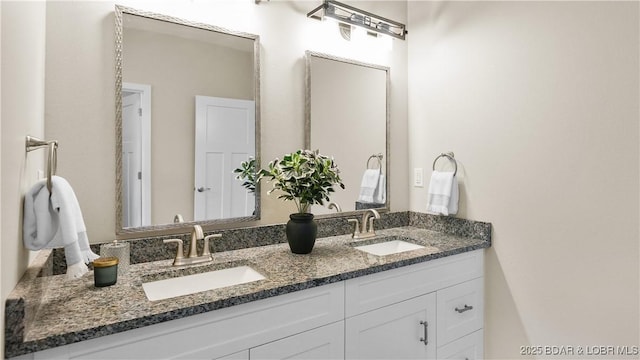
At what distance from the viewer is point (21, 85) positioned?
956 mm

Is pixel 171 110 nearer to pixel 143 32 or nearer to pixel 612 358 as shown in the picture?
pixel 143 32

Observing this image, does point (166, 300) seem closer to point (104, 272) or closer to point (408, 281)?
point (104, 272)

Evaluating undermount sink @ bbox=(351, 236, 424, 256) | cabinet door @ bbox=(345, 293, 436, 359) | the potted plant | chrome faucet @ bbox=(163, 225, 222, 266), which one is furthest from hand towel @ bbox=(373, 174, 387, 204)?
chrome faucet @ bbox=(163, 225, 222, 266)

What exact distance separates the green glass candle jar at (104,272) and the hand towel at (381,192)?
1.43 metres

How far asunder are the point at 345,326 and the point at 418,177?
1.19 metres

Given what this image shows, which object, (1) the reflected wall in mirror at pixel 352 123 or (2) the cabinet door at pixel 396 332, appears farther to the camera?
(1) the reflected wall in mirror at pixel 352 123

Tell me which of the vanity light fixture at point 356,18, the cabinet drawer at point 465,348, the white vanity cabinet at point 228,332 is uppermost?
the vanity light fixture at point 356,18

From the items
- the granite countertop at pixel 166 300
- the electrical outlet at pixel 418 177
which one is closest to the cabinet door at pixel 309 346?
the granite countertop at pixel 166 300

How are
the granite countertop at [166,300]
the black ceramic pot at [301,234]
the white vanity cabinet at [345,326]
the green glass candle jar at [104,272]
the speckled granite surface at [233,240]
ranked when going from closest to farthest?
the granite countertop at [166,300] < the white vanity cabinet at [345,326] < the green glass candle jar at [104,272] < the speckled granite surface at [233,240] < the black ceramic pot at [301,234]

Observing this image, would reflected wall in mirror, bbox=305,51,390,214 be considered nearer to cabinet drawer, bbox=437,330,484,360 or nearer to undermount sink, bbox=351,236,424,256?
undermount sink, bbox=351,236,424,256

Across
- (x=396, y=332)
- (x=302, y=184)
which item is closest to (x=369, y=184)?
(x=302, y=184)

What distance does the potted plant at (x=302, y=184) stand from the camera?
1.58m

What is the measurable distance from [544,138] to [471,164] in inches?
15.2

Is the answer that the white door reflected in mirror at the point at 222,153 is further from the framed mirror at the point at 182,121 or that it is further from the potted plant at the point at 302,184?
the potted plant at the point at 302,184
